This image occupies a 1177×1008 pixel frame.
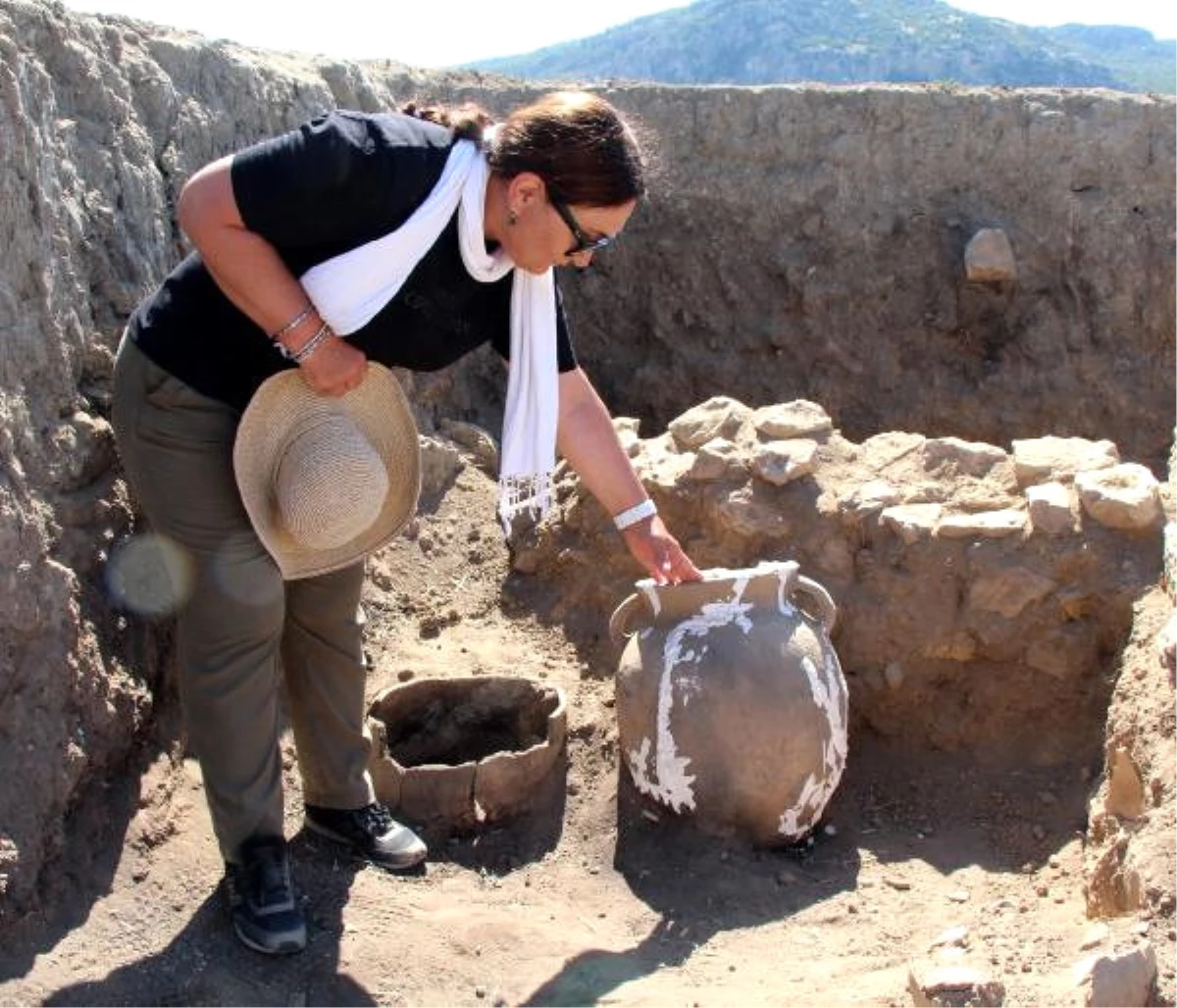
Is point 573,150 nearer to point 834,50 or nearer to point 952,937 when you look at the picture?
point 952,937

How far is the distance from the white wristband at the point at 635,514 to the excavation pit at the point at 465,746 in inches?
30.6

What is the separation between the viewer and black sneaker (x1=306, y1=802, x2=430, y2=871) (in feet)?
10.8

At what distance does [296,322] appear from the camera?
253 centimetres

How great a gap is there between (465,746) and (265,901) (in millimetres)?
1193

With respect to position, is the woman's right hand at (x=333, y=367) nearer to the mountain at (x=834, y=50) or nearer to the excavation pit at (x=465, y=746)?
the excavation pit at (x=465, y=746)

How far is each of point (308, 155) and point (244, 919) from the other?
1.61 meters

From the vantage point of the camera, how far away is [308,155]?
7.92ft

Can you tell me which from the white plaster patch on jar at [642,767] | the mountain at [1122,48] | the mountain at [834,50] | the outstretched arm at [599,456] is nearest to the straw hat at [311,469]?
the outstretched arm at [599,456]

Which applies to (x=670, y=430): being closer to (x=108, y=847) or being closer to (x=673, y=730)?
(x=673, y=730)

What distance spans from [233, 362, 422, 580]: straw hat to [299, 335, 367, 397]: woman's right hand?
12 centimetres

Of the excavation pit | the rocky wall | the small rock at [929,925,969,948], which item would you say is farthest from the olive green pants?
the rocky wall

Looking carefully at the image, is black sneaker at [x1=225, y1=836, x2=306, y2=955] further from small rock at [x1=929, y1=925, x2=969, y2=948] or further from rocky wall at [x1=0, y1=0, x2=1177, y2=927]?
rocky wall at [x1=0, y1=0, x2=1177, y2=927]

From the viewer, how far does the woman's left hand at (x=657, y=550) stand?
327cm

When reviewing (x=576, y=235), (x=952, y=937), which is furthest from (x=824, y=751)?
(x=576, y=235)
